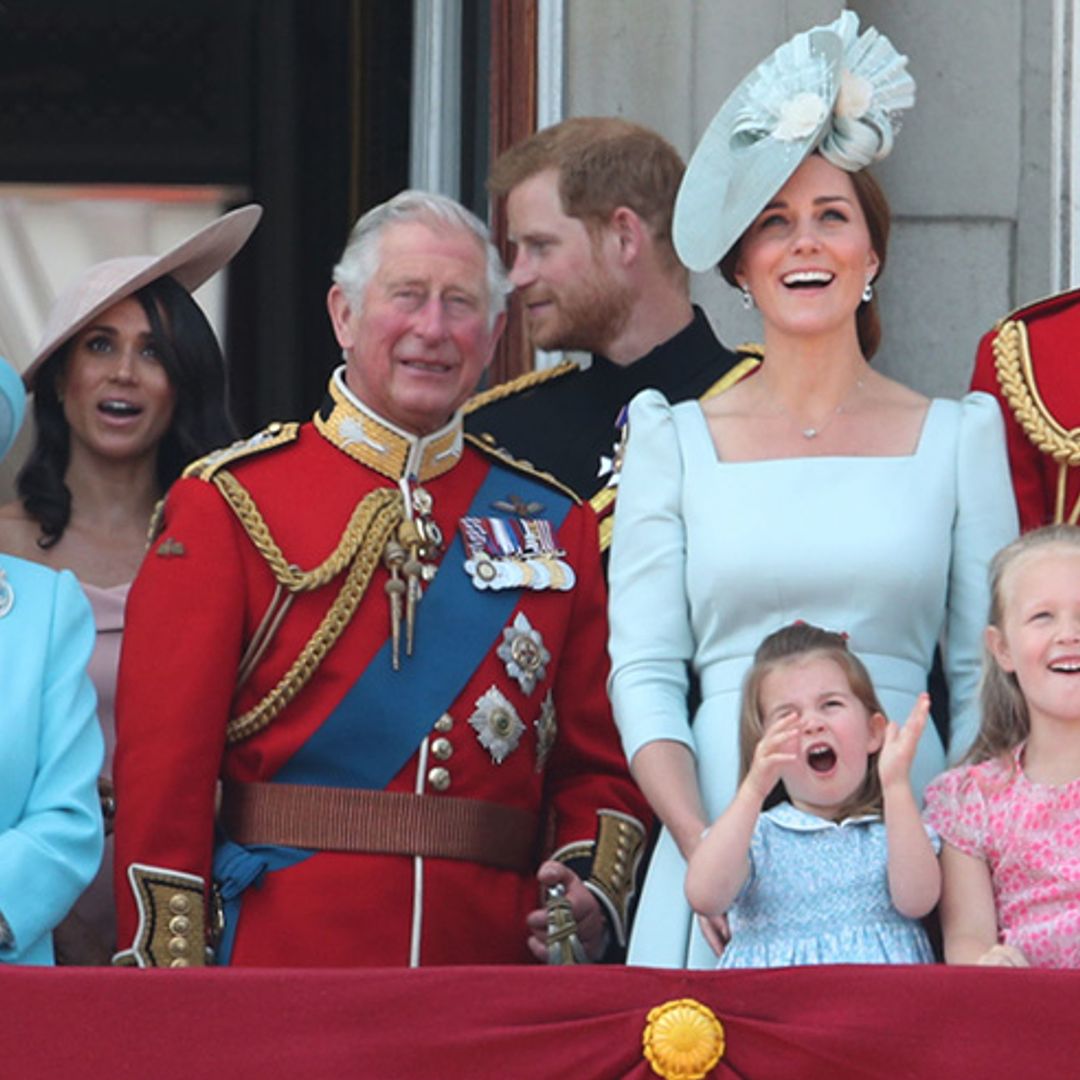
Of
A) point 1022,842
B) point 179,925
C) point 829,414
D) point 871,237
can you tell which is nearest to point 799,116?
point 871,237

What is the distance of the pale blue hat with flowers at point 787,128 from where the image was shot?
431 centimetres

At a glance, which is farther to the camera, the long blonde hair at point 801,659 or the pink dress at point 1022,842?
the long blonde hair at point 801,659

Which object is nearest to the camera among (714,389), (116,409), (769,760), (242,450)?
(769,760)

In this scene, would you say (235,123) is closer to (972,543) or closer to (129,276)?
(129,276)

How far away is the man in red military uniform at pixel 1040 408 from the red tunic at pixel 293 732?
633mm

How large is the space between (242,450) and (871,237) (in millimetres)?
871

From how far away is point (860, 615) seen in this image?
4.18 meters

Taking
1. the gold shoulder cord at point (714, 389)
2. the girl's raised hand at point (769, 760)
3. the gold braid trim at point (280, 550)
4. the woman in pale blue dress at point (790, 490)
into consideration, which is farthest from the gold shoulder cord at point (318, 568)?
the girl's raised hand at point (769, 760)

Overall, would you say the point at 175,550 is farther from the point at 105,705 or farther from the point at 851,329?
the point at 851,329

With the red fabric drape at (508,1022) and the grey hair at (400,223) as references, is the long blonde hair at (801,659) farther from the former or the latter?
the grey hair at (400,223)

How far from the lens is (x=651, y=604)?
4.24 metres

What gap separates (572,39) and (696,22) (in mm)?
208

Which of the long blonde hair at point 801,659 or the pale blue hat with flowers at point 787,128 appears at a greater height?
the pale blue hat with flowers at point 787,128

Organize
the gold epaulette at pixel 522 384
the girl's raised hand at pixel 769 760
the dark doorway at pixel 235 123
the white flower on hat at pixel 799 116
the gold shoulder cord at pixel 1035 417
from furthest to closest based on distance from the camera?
the dark doorway at pixel 235 123, the gold epaulette at pixel 522 384, the gold shoulder cord at pixel 1035 417, the white flower on hat at pixel 799 116, the girl's raised hand at pixel 769 760
